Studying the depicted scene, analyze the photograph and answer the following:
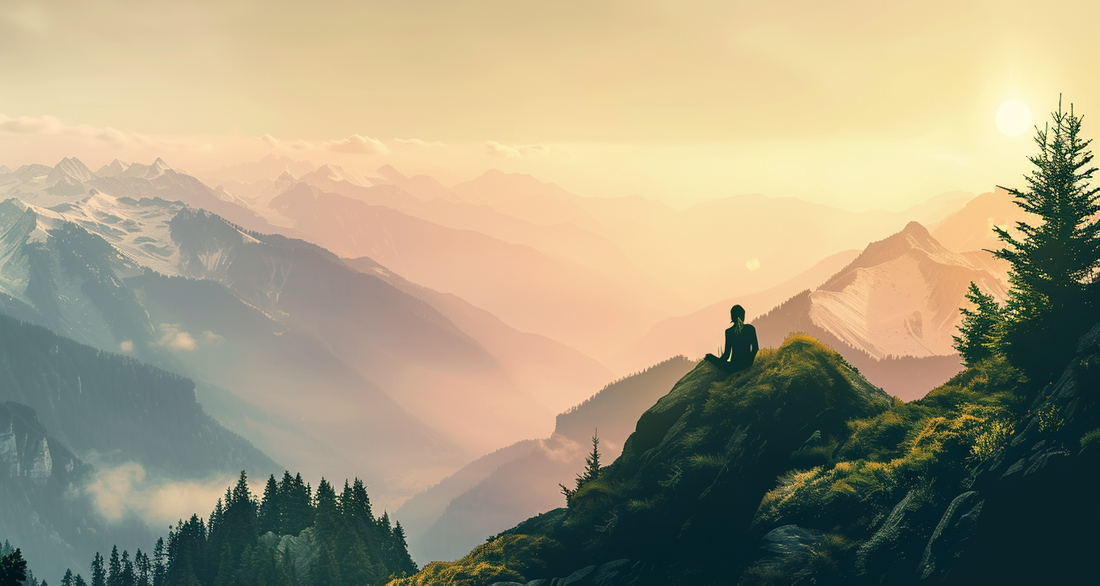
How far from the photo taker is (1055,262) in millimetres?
28688

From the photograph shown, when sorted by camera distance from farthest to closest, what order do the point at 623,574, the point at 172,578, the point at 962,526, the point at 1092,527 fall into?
the point at 172,578 < the point at 623,574 < the point at 962,526 < the point at 1092,527

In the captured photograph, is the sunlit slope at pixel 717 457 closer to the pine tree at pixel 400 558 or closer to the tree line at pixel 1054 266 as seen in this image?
the tree line at pixel 1054 266

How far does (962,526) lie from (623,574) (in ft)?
48.6

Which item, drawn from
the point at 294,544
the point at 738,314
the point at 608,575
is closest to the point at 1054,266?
the point at 738,314

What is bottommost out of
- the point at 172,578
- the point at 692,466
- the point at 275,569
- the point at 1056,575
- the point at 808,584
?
the point at 1056,575

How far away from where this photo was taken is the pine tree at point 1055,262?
92.9 ft

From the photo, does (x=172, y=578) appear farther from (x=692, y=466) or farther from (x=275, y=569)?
(x=692, y=466)

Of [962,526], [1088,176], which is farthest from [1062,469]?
[1088,176]

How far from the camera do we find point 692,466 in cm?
3500

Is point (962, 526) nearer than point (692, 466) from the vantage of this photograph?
Yes

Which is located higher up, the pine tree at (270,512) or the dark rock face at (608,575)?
the pine tree at (270,512)

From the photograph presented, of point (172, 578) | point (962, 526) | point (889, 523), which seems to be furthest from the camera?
point (172, 578)

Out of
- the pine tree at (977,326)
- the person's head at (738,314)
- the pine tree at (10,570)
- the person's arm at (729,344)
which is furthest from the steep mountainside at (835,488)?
the pine tree at (10,570)

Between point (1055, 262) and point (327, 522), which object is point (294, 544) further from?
point (1055, 262)
